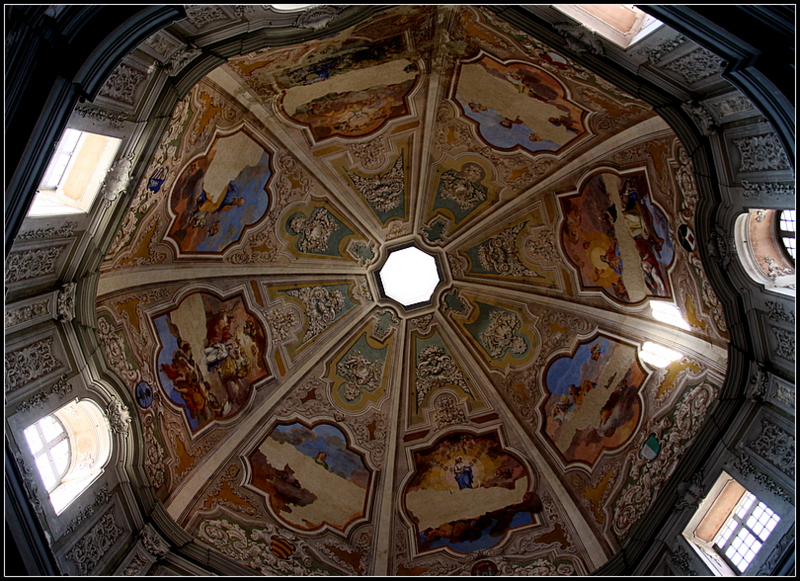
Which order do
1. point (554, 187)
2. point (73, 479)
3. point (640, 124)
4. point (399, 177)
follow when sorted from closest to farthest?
point (73, 479) < point (640, 124) < point (554, 187) < point (399, 177)

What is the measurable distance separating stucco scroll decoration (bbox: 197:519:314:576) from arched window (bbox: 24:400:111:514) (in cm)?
381

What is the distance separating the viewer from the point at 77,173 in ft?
36.5

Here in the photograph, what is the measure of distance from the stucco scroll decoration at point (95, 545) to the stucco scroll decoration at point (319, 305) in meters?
8.24

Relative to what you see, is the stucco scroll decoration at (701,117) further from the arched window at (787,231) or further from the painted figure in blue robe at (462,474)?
the painted figure in blue robe at (462,474)

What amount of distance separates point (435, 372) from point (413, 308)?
2154 mm

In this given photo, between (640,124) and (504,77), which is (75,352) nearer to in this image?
(504,77)

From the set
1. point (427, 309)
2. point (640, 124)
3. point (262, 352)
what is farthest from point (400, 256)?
point (640, 124)

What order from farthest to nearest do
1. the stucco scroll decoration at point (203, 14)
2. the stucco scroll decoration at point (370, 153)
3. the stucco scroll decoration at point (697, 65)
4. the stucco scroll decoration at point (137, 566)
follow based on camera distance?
the stucco scroll decoration at point (370, 153), the stucco scroll decoration at point (137, 566), the stucco scroll decoration at point (203, 14), the stucco scroll decoration at point (697, 65)

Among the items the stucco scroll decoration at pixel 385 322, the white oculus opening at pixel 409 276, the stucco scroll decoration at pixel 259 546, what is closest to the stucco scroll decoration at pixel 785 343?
the white oculus opening at pixel 409 276

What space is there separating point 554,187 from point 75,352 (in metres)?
12.8

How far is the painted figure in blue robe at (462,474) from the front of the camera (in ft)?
61.8

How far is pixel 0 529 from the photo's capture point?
9938 mm

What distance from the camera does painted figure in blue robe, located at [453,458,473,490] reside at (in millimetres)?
18844

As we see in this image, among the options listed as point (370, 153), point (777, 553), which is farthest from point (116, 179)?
point (777, 553)
